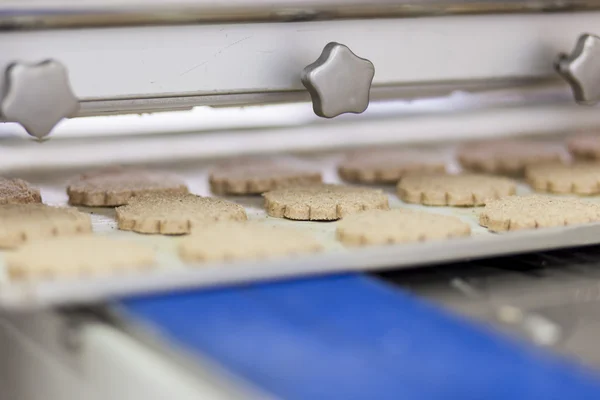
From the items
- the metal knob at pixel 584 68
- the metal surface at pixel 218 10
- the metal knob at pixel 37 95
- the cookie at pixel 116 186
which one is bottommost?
the cookie at pixel 116 186

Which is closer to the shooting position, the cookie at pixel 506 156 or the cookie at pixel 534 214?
the cookie at pixel 534 214

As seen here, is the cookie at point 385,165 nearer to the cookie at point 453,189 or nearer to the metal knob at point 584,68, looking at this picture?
the cookie at point 453,189

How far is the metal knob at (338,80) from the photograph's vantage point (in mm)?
1669

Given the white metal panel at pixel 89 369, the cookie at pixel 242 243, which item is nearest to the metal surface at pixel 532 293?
the cookie at pixel 242 243

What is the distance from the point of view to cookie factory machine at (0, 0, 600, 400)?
1.06 metres

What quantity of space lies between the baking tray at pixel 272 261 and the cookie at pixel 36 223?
0.22 feet

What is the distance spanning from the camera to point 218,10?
5.38 ft

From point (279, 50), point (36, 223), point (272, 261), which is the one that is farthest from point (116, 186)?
point (272, 261)

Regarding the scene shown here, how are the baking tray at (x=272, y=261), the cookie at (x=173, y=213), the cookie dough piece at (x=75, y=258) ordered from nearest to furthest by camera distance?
the baking tray at (x=272, y=261) → the cookie dough piece at (x=75, y=258) → the cookie at (x=173, y=213)

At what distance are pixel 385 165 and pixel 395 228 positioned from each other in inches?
30.0

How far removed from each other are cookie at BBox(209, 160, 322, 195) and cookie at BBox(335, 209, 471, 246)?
47 centimetres

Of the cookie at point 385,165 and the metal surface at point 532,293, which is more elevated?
the cookie at point 385,165

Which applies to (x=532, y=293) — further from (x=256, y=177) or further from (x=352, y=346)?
(x=256, y=177)

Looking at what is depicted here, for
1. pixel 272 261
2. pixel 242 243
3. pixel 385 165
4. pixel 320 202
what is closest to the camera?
pixel 272 261
